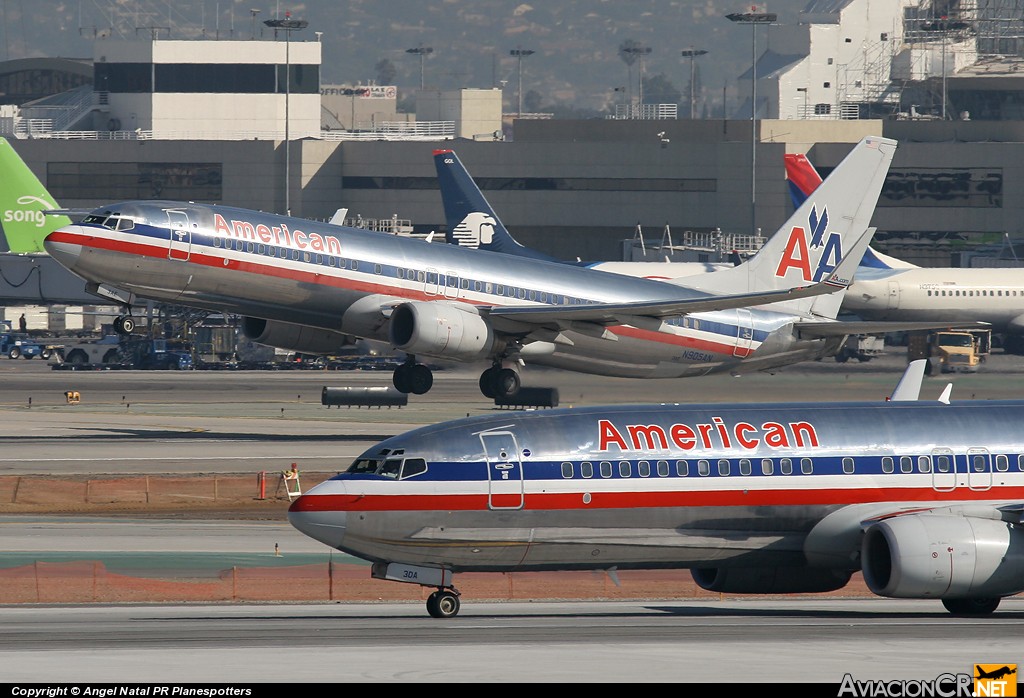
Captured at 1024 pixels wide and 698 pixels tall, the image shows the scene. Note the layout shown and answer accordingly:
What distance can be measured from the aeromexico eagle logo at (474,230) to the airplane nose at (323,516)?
2501 inches

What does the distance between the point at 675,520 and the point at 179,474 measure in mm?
25142

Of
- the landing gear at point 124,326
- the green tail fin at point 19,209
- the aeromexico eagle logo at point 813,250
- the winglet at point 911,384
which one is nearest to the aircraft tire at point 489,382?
the aeromexico eagle logo at point 813,250

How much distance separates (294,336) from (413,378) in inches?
172

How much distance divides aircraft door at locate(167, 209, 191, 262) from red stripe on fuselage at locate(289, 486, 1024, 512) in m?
23.5

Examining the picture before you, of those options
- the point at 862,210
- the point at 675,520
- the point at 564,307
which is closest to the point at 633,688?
the point at 675,520

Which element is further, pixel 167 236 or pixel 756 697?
pixel 167 236

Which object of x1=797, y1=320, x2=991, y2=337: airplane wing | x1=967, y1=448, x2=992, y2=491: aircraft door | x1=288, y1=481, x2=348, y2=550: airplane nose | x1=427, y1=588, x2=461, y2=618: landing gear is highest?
x1=797, y1=320, x2=991, y2=337: airplane wing

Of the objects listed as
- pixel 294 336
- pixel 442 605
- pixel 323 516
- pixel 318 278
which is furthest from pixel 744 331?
pixel 323 516

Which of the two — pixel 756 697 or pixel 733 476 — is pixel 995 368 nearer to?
pixel 733 476

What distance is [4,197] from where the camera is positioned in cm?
10044

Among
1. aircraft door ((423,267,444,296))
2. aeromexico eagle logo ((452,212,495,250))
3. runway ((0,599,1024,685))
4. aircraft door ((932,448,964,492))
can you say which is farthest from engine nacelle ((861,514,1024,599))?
aeromexico eagle logo ((452,212,495,250))

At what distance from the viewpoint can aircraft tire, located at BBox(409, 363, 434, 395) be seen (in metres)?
55.8

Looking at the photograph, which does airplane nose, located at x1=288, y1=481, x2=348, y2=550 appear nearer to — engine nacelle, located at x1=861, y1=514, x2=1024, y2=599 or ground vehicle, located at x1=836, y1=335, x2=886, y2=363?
engine nacelle, located at x1=861, y1=514, x2=1024, y2=599

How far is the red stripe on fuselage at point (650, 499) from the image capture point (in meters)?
27.5
